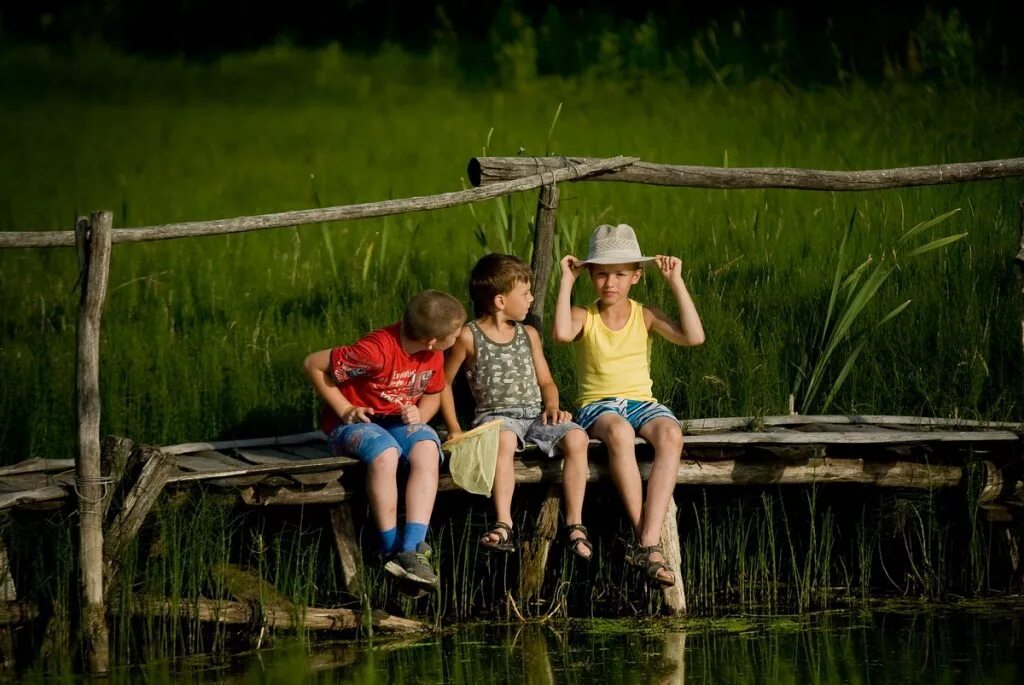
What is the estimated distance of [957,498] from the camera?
23.1 feet

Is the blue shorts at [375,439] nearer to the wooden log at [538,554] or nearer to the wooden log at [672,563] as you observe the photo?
the wooden log at [538,554]

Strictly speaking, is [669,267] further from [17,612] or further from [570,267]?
[17,612]

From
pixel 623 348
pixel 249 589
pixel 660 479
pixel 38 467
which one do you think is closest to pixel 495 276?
pixel 623 348

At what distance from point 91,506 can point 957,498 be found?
10.9 feet

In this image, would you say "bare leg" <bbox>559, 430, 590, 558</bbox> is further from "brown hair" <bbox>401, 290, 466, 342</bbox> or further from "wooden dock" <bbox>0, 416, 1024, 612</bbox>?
"brown hair" <bbox>401, 290, 466, 342</bbox>

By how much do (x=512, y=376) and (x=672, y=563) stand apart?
914mm

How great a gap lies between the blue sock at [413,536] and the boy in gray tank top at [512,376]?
374 mm

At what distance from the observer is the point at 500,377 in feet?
21.9

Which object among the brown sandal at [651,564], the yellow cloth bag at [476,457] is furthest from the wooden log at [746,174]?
the brown sandal at [651,564]

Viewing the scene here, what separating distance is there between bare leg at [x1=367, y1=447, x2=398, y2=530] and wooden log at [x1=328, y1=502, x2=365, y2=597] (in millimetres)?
292

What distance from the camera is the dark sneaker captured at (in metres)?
6.12

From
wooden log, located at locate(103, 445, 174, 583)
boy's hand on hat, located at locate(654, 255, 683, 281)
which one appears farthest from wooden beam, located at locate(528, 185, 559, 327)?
wooden log, located at locate(103, 445, 174, 583)

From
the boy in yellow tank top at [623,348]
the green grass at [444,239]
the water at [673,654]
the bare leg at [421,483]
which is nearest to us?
the water at [673,654]

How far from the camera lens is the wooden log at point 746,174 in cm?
691
